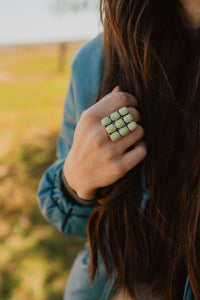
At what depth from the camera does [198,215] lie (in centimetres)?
83

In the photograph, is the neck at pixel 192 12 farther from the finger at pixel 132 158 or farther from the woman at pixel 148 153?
the finger at pixel 132 158

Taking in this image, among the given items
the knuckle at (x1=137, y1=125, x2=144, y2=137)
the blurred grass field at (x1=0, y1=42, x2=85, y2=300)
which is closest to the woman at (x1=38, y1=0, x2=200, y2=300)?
the knuckle at (x1=137, y1=125, x2=144, y2=137)

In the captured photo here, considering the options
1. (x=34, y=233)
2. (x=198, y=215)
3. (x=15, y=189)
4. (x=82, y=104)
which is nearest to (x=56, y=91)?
(x=15, y=189)

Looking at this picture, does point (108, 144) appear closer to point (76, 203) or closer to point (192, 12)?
point (76, 203)

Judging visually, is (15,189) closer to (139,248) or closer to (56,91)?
(139,248)

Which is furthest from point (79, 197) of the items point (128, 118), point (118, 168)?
point (128, 118)

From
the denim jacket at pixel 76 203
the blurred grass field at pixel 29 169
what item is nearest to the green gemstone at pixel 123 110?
the denim jacket at pixel 76 203

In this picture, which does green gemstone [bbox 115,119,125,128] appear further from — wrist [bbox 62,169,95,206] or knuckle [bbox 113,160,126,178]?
wrist [bbox 62,169,95,206]

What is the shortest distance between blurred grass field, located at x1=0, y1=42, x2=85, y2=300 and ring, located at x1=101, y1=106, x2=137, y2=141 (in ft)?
5.79

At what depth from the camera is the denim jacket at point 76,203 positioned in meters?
1.08

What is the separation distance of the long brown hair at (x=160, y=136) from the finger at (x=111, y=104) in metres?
0.07

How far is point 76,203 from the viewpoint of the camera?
108 centimetres

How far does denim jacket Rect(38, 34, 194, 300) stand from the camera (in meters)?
1.08

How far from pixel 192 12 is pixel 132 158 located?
459mm
